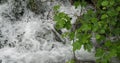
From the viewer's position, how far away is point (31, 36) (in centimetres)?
368

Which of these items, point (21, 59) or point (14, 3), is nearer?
point (21, 59)

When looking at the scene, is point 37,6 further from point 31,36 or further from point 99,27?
point 99,27

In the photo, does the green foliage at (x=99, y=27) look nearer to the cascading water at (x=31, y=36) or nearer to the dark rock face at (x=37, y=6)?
the cascading water at (x=31, y=36)

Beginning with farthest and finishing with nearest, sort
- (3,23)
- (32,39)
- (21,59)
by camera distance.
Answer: (3,23)
(32,39)
(21,59)

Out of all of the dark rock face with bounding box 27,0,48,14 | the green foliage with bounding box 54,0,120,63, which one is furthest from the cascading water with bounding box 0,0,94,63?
the green foliage with bounding box 54,0,120,63

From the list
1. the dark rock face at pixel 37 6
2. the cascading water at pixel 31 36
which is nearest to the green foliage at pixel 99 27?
the cascading water at pixel 31 36

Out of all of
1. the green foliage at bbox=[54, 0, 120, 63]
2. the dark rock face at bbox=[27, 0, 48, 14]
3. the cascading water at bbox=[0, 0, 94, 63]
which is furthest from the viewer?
the dark rock face at bbox=[27, 0, 48, 14]

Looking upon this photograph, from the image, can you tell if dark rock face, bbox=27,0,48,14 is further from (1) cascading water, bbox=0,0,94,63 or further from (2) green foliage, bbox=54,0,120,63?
(2) green foliage, bbox=54,0,120,63

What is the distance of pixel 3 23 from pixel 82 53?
1346 millimetres

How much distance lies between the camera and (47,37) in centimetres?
371

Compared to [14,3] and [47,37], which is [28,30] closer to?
[47,37]

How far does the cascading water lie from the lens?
11.3 ft

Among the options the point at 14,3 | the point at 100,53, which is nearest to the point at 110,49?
the point at 100,53

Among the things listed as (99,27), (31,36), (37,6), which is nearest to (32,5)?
(37,6)
